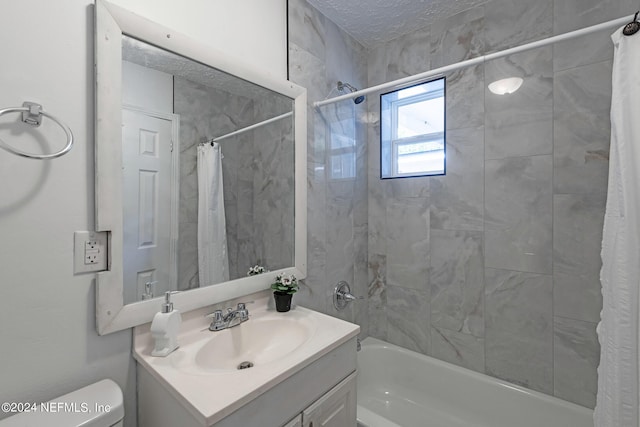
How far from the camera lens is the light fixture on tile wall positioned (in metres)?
1.55

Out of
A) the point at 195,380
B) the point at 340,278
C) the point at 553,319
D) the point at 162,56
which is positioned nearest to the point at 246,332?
the point at 195,380

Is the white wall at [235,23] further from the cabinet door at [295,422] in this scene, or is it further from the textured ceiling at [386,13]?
the cabinet door at [295,422]

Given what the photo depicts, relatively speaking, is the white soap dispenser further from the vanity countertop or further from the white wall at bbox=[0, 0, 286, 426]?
the white wall at bbox=[0, 0, 286, 426]

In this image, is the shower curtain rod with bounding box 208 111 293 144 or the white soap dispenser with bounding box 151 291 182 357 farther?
the shower curtain rod with bounding box 208 111 293 144

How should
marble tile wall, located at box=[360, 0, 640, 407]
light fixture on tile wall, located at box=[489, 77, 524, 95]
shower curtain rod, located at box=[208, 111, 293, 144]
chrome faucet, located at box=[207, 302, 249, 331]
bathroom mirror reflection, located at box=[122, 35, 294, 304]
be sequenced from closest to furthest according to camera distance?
bathroom mirror reflection, located at box=[122, 35, 294, 304], chrome faucet, located at box=[207, 302, 249, 331], shower curtain rod, located at box=[208, 111, 293, 144], marble tile wall, located at box=[360, 0, 640, 407], light fixture on tile wall, located at box=[489, 77, 524, 95]

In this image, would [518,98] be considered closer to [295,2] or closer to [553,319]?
[553,319]

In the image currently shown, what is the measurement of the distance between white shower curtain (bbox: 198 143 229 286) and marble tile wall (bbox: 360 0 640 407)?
1.22 m

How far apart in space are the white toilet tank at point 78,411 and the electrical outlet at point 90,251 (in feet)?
1.14

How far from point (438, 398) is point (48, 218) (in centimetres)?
213

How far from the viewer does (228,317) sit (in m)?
1.16

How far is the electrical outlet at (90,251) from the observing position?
2.81ft

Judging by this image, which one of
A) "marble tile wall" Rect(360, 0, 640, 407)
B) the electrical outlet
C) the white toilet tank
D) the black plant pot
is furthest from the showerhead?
the white toilet tank

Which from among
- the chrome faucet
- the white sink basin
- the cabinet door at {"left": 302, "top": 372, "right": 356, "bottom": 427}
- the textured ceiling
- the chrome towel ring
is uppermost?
the textured ceiling

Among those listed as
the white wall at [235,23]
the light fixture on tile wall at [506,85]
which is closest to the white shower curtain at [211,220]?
the white wall at [235,23]
